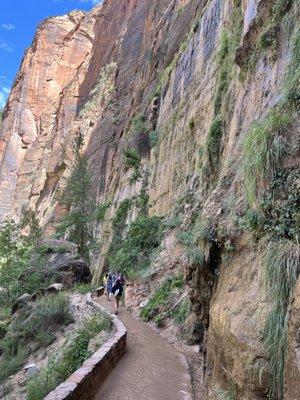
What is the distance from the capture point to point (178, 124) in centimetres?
2595

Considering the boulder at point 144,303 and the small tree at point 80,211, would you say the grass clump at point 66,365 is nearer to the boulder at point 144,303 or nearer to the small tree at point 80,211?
the boulder at point 144,303

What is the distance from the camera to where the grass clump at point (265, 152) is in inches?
243

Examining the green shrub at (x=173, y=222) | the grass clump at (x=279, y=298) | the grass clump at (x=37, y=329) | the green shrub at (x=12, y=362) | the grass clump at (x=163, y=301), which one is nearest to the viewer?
the grass clump at (x=279, y=298)

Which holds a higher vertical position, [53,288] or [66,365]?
[53,288]

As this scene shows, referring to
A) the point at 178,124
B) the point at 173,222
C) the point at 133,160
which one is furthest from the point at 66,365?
the point at 133,160

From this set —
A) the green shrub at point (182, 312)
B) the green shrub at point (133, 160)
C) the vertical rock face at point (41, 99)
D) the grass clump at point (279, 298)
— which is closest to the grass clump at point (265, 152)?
the grass clump at point (279, 298)

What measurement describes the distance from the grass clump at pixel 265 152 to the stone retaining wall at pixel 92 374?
12.5 ft

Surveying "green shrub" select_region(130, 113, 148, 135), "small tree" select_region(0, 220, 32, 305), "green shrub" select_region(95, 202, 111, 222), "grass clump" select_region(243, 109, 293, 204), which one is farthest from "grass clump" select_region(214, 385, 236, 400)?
"green shrub" select_region(95, 202, 111, 222)

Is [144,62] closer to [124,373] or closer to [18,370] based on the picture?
[18,370]

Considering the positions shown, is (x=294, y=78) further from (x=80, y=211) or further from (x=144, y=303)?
(x=80, y=211)

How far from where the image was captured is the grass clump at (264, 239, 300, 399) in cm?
479

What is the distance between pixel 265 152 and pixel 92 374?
4.68m

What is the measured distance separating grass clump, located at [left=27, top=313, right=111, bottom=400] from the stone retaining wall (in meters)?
0.80

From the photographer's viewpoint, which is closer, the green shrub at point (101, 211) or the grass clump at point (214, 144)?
the grass clump at point (214, 144)
